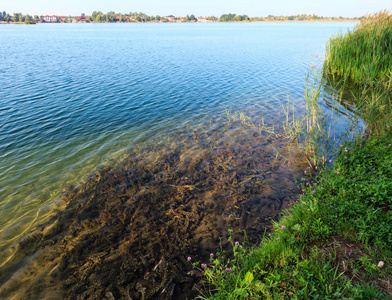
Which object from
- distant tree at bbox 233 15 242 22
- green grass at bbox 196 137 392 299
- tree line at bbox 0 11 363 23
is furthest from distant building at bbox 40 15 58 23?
green grass at bbox 196 137 392 299

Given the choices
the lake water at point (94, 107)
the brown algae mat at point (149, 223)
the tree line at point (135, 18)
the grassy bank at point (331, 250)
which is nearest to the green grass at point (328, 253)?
the grassy bank at point (331, 250)

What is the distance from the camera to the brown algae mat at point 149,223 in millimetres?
3709

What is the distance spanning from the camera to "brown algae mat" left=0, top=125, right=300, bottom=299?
12.2ft

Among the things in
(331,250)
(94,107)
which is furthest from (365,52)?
(94,107)

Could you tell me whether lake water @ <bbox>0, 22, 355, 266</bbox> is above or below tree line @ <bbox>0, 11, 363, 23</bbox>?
below

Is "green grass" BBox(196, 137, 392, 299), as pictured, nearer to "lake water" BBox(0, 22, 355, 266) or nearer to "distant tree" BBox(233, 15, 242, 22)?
"lake water" BBox(0, 22, 355, 266)

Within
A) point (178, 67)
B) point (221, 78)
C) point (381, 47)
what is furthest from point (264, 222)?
point (178, 67)

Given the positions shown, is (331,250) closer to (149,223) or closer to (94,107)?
(149,223)

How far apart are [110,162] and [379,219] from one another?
6.73m

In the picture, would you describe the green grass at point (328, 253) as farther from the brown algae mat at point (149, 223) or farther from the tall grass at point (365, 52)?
the tall grass at point (365, 52)

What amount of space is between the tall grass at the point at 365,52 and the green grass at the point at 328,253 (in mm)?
8055

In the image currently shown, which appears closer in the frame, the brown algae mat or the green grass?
the green grass

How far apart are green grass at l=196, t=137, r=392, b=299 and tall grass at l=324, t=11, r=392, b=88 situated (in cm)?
806

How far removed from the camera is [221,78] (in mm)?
17484
